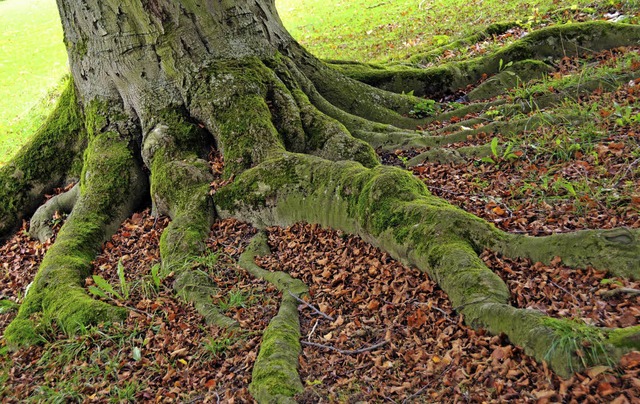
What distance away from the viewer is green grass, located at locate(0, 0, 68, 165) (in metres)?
15.6

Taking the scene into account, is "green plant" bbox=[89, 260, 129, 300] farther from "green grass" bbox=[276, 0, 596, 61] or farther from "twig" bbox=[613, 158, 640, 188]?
"green grass" bbox=[276, 0, 596, 61]

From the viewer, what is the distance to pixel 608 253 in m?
3.82

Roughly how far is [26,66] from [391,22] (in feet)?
53.8

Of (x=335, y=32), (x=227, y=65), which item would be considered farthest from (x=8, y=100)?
(x=227, y=65)

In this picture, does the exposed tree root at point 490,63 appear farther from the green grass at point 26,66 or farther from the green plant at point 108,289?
the green grass at point 26,66

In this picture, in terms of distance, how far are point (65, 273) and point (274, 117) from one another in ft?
10.9

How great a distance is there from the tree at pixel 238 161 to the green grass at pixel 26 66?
300 inches

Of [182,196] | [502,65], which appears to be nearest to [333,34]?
[502,65]

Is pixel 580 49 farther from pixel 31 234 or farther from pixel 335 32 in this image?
pixel 335 32

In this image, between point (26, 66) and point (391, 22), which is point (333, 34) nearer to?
point (391, 22)

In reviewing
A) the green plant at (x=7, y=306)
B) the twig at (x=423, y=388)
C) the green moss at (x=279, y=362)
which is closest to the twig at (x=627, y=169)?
the twig at (x=423, y=388)

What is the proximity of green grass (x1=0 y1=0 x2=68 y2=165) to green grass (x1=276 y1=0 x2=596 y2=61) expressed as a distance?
32.6 ft

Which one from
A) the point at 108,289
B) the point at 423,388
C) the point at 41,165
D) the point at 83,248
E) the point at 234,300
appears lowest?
the point at 423,388

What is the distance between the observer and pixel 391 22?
19734 millimetres
